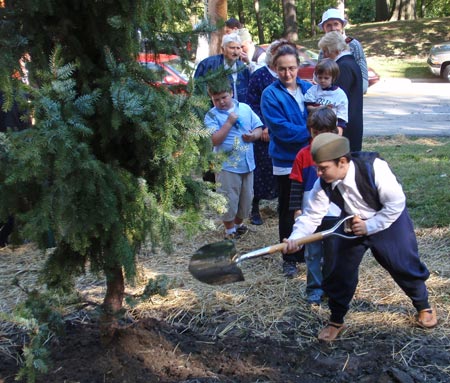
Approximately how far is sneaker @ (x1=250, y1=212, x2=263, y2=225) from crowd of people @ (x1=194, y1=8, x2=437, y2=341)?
1 centimetres

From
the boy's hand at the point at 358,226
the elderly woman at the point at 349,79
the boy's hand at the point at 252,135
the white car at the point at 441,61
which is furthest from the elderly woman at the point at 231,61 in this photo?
the white car at the point at 441,61

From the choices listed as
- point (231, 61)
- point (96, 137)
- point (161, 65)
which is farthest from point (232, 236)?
point (96, 137)

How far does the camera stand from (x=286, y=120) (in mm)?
4613

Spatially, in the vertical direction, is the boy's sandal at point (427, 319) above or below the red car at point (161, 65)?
below

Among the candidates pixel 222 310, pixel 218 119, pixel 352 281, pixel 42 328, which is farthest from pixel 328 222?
pixel 42 328

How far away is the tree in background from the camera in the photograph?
2570 mm

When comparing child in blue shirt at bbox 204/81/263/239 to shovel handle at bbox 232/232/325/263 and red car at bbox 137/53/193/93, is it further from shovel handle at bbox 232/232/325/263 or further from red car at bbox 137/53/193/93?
shovel handle at bbox 232/232/325/263

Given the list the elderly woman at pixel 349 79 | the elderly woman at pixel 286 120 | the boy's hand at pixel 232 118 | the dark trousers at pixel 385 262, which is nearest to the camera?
the dark trousers at pixel 385 262

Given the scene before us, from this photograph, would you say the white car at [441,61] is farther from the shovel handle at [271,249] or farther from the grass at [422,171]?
the shovel handle at [271,249]

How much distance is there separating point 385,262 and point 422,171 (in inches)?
168

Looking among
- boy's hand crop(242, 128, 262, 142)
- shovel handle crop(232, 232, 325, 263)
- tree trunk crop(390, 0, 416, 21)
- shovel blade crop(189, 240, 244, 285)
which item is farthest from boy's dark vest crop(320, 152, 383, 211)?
tree trunk crop(390, 0, 416, 21)

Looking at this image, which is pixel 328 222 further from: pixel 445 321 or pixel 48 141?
pixel 48 141

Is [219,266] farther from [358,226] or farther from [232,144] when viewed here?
[232,144]

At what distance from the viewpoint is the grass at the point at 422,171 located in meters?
6.02
